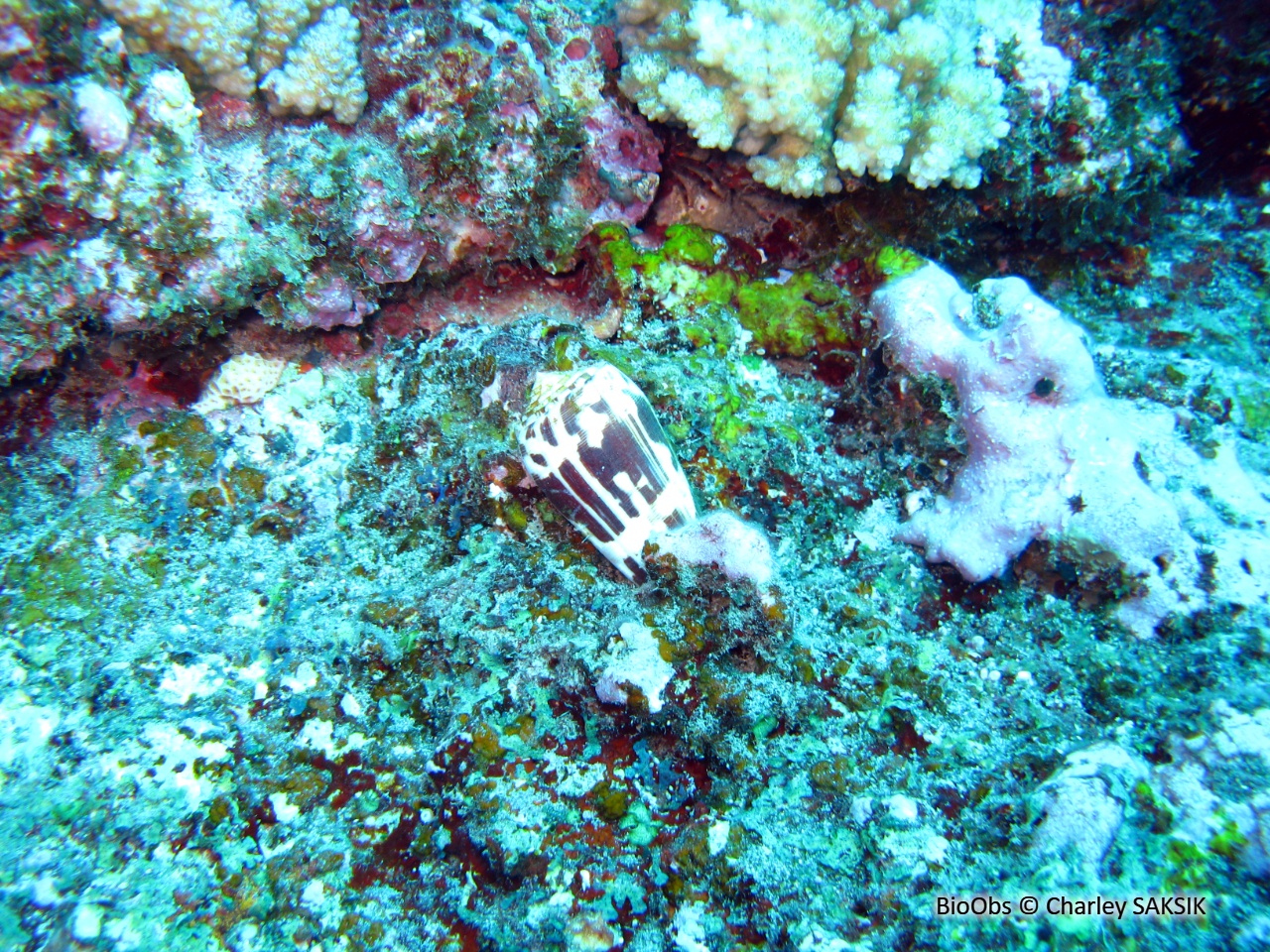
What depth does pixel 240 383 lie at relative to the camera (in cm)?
287

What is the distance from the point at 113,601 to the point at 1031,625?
12.7 ft

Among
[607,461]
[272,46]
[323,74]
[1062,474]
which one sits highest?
[272,46]

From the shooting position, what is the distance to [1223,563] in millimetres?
2322

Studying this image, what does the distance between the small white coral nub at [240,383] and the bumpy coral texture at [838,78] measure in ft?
7.92

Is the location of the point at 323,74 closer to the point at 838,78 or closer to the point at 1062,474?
the point at 838,78

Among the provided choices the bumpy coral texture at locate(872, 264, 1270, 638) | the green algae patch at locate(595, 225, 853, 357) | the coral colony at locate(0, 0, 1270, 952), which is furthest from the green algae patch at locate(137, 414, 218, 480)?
the bumpy coral texture at locate(872, 264, 1270, 638)

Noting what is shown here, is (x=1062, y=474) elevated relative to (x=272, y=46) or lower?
lower

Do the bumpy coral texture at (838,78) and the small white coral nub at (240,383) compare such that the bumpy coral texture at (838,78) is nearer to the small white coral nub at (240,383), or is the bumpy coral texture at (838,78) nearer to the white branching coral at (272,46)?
the white branching coral at (272,46)

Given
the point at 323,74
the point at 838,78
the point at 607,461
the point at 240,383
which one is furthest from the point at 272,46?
the point at 838,78

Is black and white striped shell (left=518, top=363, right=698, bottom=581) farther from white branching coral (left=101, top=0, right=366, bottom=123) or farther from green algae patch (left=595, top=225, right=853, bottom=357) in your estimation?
white branching coral (left=101, top=0, right=366, bottom=123)

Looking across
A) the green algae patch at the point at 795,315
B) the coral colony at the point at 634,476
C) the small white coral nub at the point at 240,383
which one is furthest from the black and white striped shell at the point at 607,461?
the small white coral nub at the point at 240,383

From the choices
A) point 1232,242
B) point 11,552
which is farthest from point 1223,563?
point 11,552

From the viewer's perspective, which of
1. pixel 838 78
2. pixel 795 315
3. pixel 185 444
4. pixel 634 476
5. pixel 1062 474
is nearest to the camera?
pixel 1062 474

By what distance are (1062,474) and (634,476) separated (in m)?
1.85
